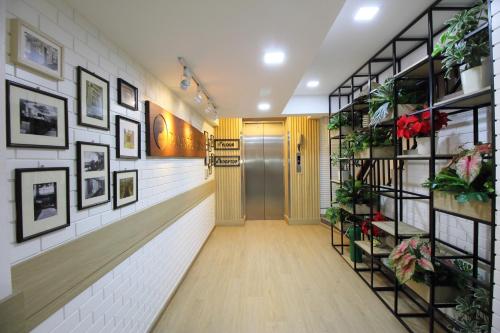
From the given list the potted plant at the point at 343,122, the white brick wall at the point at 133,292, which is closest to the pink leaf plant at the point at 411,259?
the potted plant at the point at 343,122

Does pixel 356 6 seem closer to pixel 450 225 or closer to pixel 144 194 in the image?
pixel 450 225

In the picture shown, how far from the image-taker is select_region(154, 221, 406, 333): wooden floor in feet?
7.79

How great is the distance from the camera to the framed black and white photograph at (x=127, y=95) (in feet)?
6.11

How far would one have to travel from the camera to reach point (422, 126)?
81.0 inches

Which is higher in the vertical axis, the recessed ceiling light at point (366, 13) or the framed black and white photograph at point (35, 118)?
the recessed ceiling light at point (366, 13)

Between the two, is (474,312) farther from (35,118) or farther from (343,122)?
(35,118)

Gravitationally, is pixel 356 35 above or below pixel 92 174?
above

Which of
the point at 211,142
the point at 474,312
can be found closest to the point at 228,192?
the point at 211,142

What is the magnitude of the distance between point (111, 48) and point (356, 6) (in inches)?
77.4

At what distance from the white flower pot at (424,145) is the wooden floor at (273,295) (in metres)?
1.66

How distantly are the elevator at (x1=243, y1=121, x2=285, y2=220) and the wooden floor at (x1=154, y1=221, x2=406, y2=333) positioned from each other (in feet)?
6.60

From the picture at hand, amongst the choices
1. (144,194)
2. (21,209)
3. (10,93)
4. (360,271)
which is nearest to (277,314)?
(360,271)

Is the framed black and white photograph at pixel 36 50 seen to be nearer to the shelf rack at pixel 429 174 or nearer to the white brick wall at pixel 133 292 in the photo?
the white brick wall at pixel 133 292

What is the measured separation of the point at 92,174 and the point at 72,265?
0.53m
